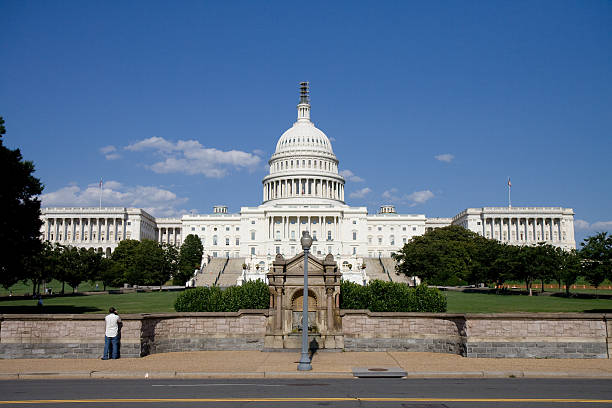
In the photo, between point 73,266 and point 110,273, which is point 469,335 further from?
point 110,273

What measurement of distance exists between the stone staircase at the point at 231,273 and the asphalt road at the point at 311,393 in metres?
73.8

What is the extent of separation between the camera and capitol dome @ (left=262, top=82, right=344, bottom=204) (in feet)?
494

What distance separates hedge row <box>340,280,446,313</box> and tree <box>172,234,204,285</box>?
214 ft

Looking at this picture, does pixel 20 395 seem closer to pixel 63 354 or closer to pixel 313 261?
pixel 63 354

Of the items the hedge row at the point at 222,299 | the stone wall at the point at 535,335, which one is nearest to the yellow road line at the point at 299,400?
the stone wall at the point at 535,335

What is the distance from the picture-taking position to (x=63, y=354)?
22.1 meters

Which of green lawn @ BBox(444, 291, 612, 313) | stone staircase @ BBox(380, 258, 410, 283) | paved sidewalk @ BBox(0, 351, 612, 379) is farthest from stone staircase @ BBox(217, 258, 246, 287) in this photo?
paved sidewalk @ BBox(0, 351, 612, 379)

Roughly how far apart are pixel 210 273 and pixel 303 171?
54.0 meters

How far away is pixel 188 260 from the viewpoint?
11069 cm

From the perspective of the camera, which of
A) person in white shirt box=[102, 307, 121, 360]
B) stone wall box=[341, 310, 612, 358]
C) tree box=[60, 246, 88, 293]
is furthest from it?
tree box=[60, 246, 88, 293]

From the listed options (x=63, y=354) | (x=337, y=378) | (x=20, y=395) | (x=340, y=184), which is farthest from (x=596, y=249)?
(x=340, y=184)

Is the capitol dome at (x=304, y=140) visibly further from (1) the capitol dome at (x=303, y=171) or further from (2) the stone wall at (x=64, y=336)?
(2) the stone wall at (x=64, y=336)

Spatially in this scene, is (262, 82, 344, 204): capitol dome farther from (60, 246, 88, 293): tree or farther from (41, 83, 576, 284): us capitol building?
(60, 246, 88, 293): tree

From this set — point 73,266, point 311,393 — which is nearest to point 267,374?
point 311,393
